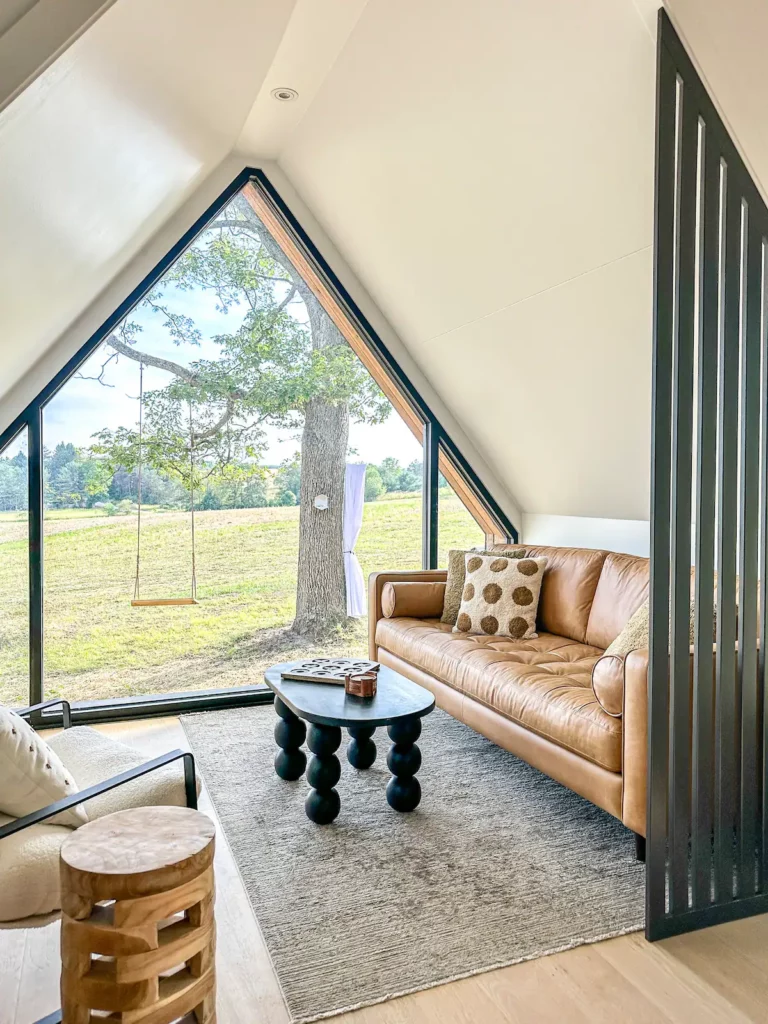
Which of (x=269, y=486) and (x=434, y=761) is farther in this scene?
(x=269, y=486)

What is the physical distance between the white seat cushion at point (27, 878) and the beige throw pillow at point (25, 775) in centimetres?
8

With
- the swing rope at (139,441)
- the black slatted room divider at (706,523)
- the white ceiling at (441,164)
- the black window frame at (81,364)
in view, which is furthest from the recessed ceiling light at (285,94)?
the swing rope at (139,441)

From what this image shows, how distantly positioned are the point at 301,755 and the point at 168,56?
2635 millimetres

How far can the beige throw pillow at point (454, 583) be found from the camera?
415 centimetres

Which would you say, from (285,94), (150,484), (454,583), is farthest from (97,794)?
(150,484)

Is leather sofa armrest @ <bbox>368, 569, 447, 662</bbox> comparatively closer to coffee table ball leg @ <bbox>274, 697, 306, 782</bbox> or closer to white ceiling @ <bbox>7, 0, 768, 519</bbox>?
white ceiling @ <bbox>7, 0, 768, 519</bbox>

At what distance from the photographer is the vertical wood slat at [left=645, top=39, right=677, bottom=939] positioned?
6.61 ft

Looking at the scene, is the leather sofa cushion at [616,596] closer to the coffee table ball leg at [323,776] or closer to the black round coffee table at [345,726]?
the black round coffee table at [345,726]

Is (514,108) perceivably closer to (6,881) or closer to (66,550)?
(6,881)

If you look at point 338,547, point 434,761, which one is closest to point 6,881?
point 434,761

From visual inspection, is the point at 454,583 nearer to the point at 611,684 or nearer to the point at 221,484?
the point at 611,684

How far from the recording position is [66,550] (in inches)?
201

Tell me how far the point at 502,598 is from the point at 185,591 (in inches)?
112

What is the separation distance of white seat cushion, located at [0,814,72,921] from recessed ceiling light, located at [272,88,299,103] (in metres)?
3.14
